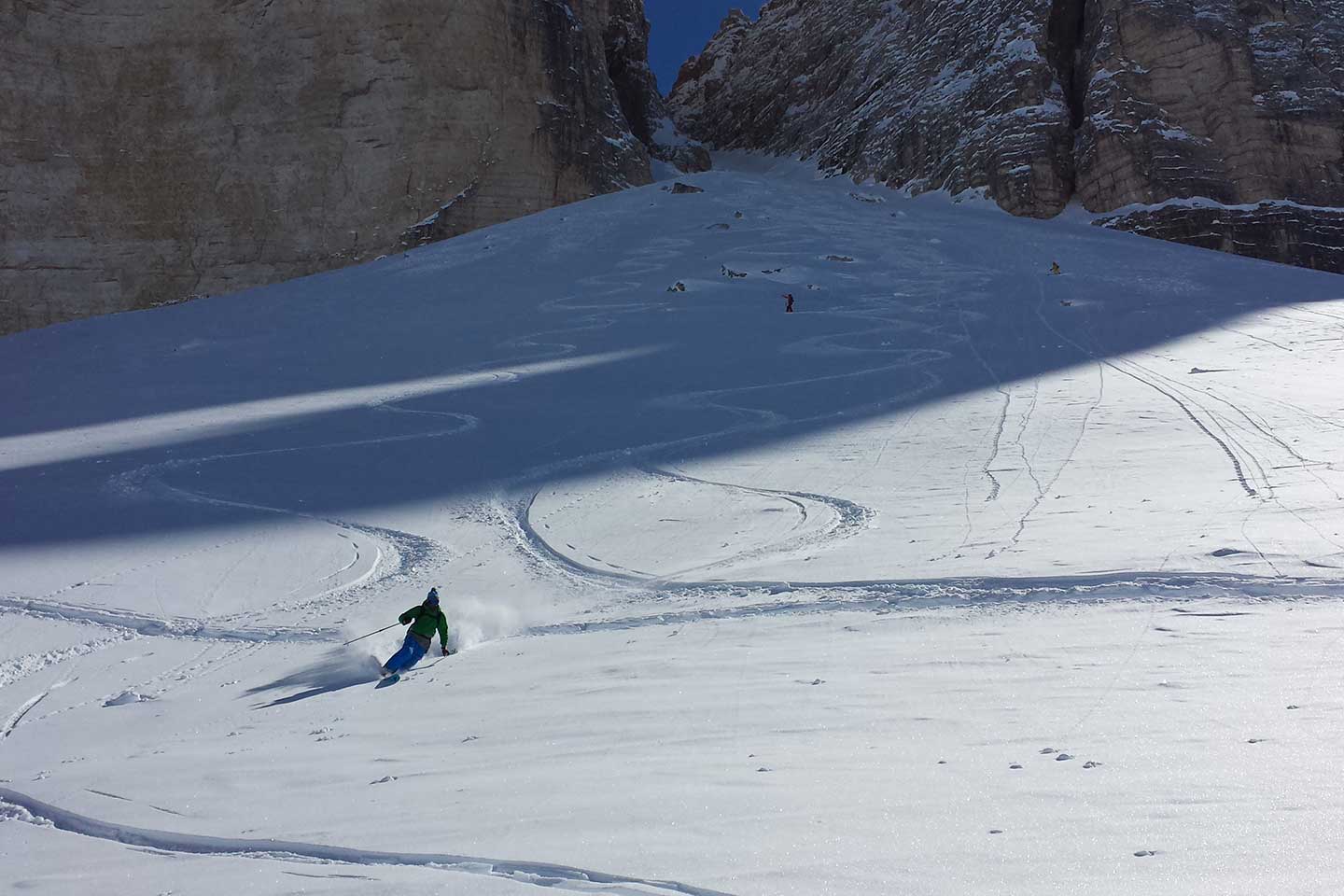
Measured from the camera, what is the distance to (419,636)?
558 cm

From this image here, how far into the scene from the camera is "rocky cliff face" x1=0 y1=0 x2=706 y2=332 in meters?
31.6

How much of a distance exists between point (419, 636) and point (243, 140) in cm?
3286

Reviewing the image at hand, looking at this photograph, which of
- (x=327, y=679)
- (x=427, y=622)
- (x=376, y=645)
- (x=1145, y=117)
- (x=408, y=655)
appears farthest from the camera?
(x=1145, y=117)

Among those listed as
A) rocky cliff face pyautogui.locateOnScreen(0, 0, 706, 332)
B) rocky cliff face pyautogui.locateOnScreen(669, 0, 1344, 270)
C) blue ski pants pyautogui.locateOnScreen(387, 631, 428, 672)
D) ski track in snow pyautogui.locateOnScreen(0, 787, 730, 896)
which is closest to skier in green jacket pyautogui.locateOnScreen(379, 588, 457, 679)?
blue ski pants pyautogui.locateOnScreen(387, 631, 428, 672)

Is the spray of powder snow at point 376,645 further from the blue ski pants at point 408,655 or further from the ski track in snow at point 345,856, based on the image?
the ski track in snow at point 345,856

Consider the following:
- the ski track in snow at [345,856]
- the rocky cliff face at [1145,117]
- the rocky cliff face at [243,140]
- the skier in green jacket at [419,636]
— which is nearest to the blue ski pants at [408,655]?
the skier in green jacket at [419,636]

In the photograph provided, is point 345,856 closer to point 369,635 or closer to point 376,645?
point 376,645

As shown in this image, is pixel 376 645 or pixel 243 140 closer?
pixel 376 645

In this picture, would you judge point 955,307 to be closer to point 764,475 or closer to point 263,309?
point 764,475

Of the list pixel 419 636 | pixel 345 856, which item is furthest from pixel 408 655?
pixel 345 856

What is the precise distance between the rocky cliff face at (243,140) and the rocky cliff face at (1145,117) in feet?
49.9

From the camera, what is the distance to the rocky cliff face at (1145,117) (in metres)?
31.8

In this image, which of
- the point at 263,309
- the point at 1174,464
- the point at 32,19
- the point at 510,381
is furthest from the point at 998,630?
the point at 32,19

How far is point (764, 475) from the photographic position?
376 inches
